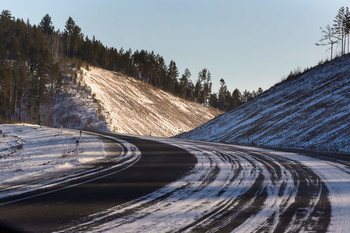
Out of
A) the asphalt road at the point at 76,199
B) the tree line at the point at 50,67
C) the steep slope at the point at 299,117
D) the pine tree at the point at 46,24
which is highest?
the pine tree at the point at 46,24

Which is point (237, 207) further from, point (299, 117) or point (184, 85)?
point (184, 85)

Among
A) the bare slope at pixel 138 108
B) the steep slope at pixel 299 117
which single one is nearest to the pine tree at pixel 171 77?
the bare slope at pixel 138 108

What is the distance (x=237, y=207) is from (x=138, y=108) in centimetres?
6951

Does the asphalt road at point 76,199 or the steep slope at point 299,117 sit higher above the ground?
the steep slope at point 299,117

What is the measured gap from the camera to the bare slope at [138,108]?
6131 cm

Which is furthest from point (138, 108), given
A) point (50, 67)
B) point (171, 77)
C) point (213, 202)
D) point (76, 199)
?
point (213, 202)

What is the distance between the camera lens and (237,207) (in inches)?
199

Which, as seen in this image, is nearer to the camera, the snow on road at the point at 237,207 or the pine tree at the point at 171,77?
the snow on road at the point at 237,207

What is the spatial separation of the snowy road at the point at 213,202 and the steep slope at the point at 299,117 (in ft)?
40.9

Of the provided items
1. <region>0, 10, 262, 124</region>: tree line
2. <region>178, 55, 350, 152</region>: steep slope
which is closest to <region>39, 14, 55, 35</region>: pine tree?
<region>0, 10, 262, 124</region>: tree line

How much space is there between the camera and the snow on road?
4.09 m

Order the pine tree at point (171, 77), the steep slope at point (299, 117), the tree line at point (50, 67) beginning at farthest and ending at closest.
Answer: the pine tree at point (171, 77)
the tree line at point (50, 67)
the steep slope at point (299, 117)

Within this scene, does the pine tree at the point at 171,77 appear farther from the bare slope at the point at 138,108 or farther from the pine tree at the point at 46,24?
the pine tree at the point at 46,24

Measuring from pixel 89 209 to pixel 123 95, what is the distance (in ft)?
244
